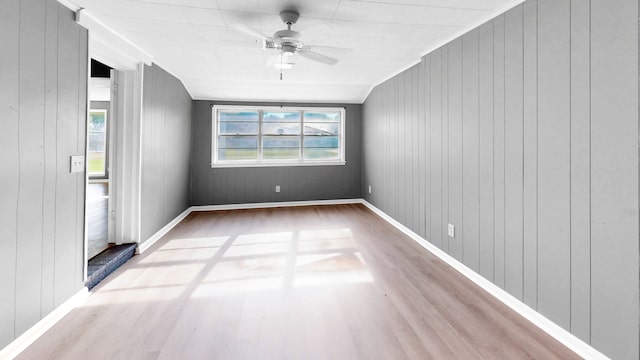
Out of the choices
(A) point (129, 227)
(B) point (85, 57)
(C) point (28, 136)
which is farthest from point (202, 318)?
(B) point (85, 57)

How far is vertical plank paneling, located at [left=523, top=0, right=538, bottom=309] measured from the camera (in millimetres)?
1973

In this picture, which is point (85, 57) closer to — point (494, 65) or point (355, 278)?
point (355, 278)

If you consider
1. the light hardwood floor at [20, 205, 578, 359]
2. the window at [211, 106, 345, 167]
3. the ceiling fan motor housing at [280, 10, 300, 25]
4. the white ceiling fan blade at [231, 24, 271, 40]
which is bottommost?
the light hardwood floor at [20, 205, 578, 359]

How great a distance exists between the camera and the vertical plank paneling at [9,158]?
5.15 feet

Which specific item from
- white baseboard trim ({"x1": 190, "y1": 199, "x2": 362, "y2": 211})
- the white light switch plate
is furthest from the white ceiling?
white baseboard trim ({"x1": 190, "y1": 199, "x2": 362, "y2": 211})

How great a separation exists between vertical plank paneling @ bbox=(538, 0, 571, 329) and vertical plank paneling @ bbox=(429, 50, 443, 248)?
1.21 m

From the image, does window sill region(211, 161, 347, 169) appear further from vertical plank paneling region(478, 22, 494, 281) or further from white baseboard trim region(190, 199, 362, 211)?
vertical plank paneling region(478, 22, 494, 281)

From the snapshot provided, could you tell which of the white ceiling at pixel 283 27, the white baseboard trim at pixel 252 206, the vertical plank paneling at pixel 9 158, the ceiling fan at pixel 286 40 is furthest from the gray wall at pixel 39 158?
the white baseboard trim at pixel 252 206

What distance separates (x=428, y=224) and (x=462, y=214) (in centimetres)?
68

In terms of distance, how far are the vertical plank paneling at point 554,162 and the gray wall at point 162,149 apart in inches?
143

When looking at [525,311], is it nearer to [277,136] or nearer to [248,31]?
[248,31]

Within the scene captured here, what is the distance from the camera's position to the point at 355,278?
267 cm

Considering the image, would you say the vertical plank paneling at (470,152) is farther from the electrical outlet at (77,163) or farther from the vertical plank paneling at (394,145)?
the electrical outlet at (77,163)

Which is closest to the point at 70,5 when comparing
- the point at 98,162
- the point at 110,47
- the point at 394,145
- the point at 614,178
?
Answer: the point at 110,47
